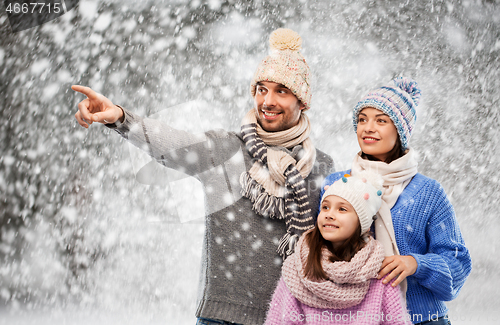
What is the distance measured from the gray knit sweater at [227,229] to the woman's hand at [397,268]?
0.36 metres

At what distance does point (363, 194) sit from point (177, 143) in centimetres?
68

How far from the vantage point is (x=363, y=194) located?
4.13 ft

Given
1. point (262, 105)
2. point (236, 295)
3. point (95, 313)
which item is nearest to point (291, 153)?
point (262, 105)

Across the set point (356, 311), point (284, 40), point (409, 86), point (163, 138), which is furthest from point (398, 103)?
point (163, 138)

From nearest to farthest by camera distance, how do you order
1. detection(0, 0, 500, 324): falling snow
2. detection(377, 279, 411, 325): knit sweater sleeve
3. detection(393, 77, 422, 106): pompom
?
detection(377, 279, 411, 325): knit sweater sleeve → detection(393, 77, 422, 106): pompom → detection(0, 0, 500, 324): falling snow

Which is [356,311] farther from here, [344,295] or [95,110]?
[95,110]

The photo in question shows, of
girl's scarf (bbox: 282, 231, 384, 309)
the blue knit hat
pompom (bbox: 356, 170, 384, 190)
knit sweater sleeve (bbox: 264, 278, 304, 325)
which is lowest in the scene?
knit sweater sleeve (bbox: 264, 278, 304, 325)

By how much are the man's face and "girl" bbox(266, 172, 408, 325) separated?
0.41 m

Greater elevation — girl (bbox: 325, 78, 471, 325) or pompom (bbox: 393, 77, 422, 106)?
pompom (bbox: 393, 77, 422, 106)

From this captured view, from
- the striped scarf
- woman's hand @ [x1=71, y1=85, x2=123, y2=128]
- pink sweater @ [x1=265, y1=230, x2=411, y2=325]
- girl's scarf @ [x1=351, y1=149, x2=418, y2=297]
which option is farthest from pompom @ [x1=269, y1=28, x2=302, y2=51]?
pink sweater @ [x1=265, y1=230, x2=411, y2=325]

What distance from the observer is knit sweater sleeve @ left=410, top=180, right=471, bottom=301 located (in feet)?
4.15

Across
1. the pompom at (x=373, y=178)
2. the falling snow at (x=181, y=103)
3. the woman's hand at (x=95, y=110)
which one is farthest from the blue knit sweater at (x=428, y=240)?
the falling snow at (x=181, y=103)

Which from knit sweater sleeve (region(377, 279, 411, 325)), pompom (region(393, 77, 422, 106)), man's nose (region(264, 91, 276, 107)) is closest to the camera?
knit sweater sleeve (region(377, 279, 411, 325))

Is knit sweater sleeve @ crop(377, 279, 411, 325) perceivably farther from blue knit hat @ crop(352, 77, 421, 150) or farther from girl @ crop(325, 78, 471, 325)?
blue knit hat @ crop(352, 77, 421, 150)
